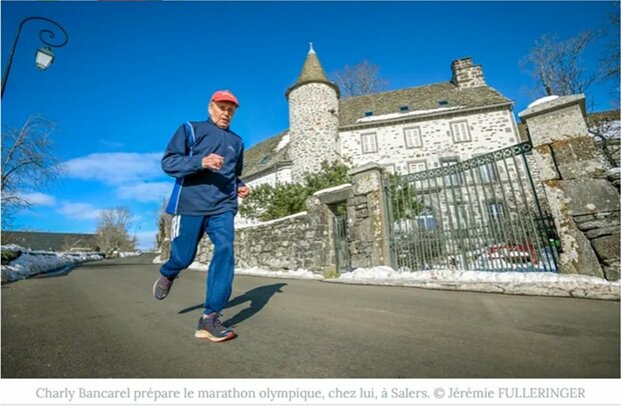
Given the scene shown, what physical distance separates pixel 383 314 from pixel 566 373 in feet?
4.46

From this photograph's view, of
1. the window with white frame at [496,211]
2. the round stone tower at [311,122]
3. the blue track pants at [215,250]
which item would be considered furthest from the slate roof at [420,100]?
the blue track pants at [215,250]

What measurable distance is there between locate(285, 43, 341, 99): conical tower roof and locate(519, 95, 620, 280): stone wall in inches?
720

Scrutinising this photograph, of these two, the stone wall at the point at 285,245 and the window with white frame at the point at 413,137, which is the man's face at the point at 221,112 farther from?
the window with white frame at the point at 413,137

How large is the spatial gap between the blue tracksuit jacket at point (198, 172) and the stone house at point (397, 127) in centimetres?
1719

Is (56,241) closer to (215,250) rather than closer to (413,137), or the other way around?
(413,137)

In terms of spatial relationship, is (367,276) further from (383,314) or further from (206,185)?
(206,185)

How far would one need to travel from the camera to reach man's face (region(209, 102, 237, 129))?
7.69 feet

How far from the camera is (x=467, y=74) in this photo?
74.4 feet

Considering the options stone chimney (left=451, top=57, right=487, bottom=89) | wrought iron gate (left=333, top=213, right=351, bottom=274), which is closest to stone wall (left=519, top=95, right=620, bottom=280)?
wrought iron gate (left=333, top=213, right=351, bottom=274)

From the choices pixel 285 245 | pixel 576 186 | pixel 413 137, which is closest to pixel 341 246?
pixel 285 245

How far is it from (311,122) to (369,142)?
16.2 feet

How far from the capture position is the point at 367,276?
5.26 m
